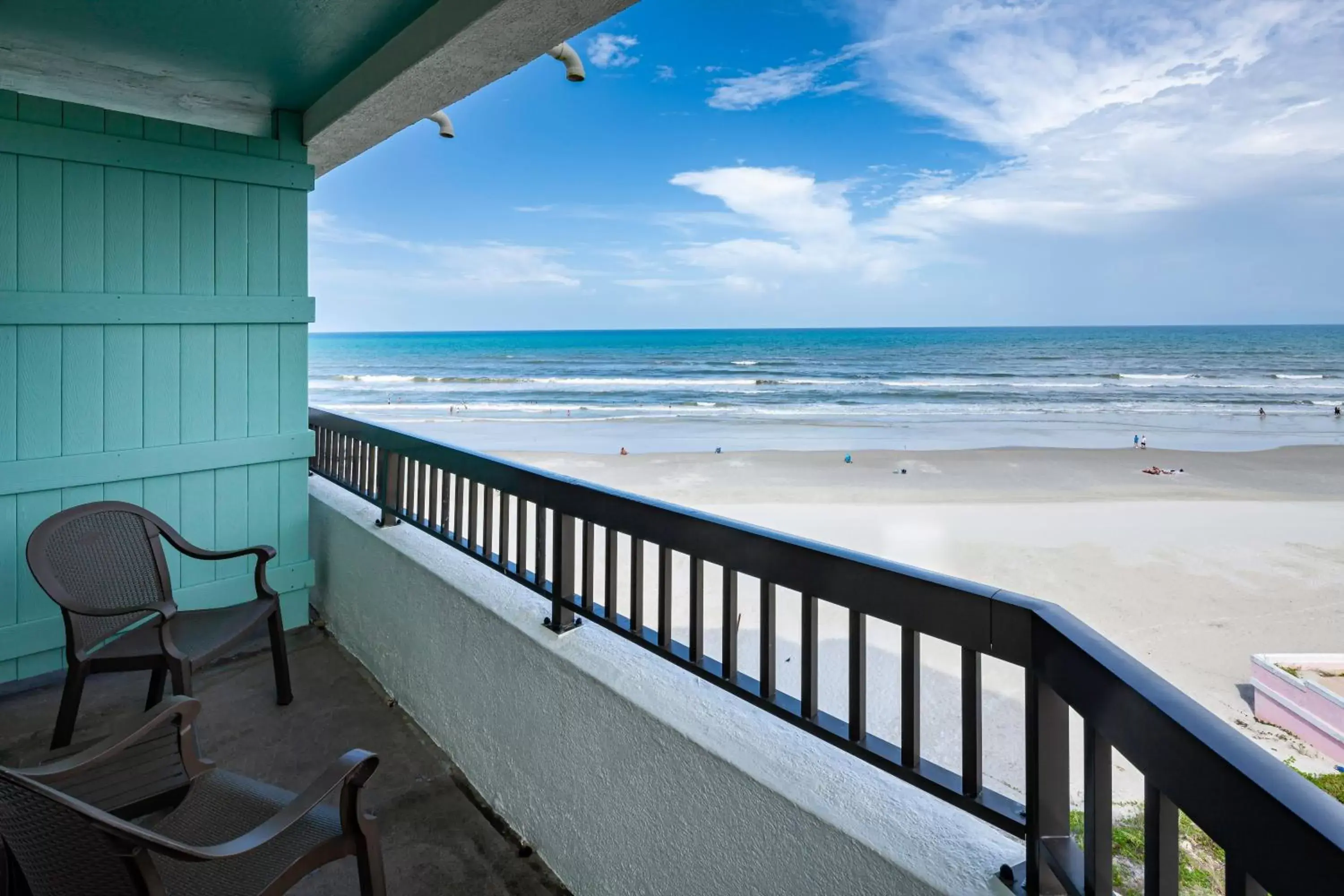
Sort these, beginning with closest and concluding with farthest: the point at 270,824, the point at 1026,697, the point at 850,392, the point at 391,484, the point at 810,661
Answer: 1. the point at 1026,697
2. the point at 270,824
3. the point at 810,661
4. the point at 391,484
5. the point at 850,392

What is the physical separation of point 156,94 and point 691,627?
3039 millimetres

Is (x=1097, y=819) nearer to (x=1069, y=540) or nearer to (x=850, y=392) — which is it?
(x=1069, y=540)

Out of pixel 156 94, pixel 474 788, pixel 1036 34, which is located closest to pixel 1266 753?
pixel 474 788

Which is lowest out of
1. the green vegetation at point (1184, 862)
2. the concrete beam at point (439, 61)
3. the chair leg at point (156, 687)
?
the green vegetation at point (1184, 862)

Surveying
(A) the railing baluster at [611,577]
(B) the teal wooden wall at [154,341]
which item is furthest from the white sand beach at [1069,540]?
(B) the teal wooden wall at [154,341]

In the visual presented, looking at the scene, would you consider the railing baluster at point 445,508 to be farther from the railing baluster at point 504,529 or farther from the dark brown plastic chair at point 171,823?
the dark brown plastic chair at point 171,823

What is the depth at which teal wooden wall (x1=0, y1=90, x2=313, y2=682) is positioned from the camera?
2352 mm

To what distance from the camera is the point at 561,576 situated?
65.1 inches

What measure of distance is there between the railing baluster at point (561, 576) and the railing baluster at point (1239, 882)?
1299 mm

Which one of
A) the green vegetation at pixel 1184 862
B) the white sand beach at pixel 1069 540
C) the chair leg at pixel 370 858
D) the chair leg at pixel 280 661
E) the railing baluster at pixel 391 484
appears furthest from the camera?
the white sand beach at pixel 1069 540

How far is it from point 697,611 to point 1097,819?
727 millimetres

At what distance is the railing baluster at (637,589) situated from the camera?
1458mm

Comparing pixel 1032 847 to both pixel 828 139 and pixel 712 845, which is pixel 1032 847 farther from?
pixel 828 139

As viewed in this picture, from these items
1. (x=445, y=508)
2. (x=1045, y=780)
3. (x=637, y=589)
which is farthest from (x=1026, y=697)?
(x=445, y=508)
